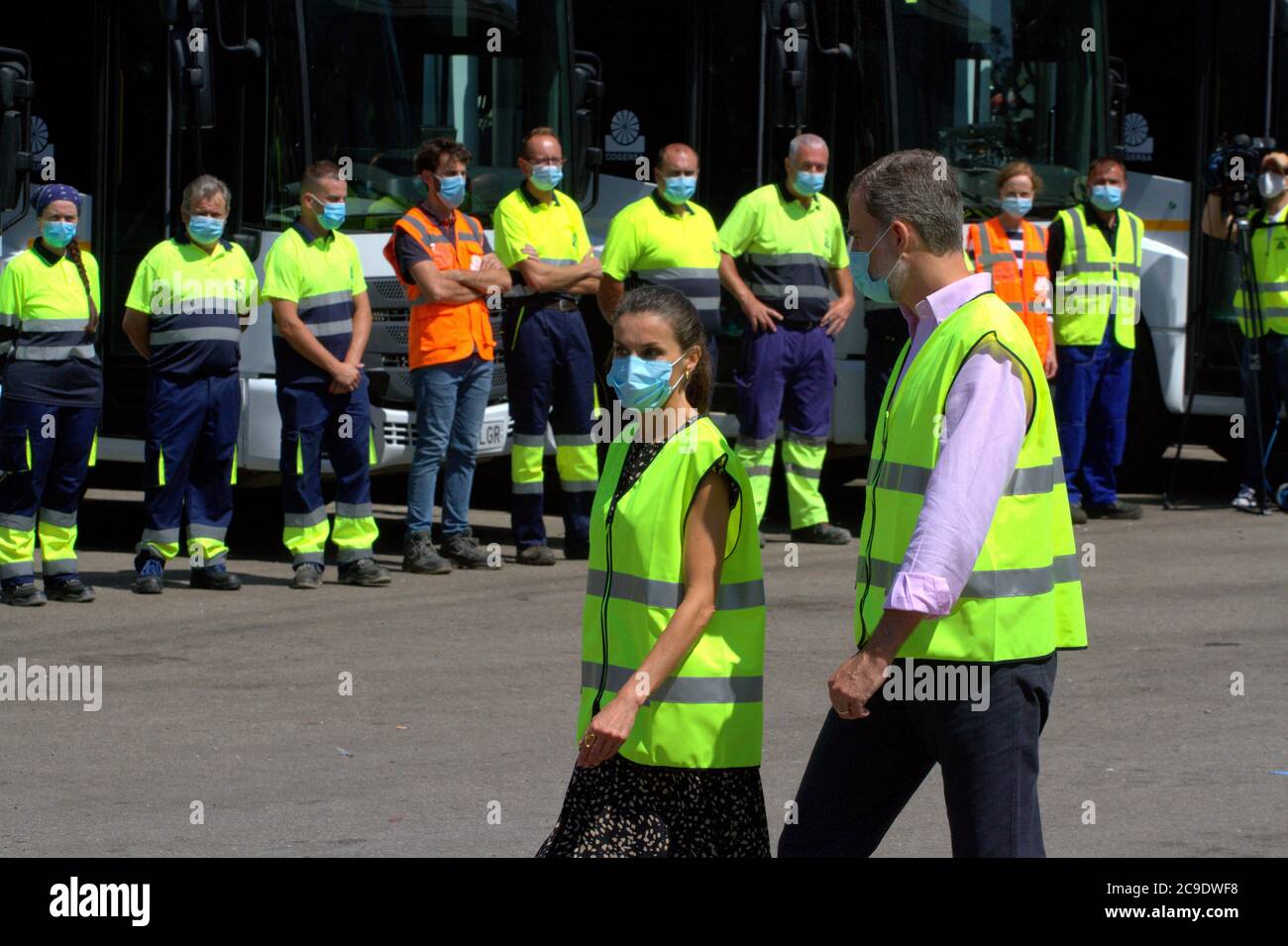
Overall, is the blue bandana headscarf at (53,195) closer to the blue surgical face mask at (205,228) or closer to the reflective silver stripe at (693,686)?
the blue surgical face mask at (205,228)

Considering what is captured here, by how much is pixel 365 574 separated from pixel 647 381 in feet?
21.0

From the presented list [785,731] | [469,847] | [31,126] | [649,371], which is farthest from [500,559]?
[649,371]

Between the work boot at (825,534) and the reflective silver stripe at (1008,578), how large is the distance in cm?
800

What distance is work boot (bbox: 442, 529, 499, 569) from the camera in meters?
11.5

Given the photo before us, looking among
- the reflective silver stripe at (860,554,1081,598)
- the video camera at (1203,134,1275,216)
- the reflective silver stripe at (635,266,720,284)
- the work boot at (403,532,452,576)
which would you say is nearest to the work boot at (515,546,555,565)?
the work boot at (403,532,452,576)

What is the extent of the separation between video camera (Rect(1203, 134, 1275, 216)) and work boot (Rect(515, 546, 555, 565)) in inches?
179

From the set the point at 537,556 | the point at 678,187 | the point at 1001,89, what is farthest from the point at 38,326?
the point at 1001,89

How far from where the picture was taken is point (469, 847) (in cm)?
618

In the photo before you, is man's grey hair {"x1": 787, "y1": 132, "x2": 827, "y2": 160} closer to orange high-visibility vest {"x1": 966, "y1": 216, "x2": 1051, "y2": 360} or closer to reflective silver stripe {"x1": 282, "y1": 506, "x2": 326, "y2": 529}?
orange high-visibility vest {"x1": 966, "y1": 216, "x2": 1051, "y2": 360}

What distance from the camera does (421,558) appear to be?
37.0 feet

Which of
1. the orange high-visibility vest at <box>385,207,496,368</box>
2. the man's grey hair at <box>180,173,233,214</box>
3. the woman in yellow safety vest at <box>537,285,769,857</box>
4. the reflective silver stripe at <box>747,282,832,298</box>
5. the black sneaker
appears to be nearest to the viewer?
the woman in yellow safety vest at <box>537,285,769,857</box>

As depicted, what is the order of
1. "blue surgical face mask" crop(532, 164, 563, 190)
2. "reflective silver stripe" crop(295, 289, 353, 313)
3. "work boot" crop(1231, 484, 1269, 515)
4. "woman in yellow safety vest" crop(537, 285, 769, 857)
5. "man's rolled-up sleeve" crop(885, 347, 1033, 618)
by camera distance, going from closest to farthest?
"man's rolled-up sleeve" crop(885, 347, 1033, 618) → "woman in yellow safety vest" crop(537, 285, 769, 857) → "reflective silver stripe" crop(295, 289, 353, 313) → "blue surgical face mask" crop(532, 164, 563, 190) → "work boot" crop(1231, 484, 1269, 515)
